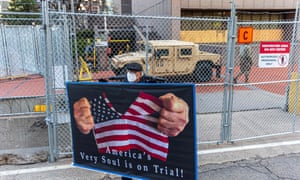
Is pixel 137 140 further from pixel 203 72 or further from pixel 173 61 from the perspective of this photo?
pixel 203 72

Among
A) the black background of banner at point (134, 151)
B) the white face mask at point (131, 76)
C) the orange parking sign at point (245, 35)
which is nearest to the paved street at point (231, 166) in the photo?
the black background of banner at point (134, 151)

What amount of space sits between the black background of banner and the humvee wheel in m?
7.96

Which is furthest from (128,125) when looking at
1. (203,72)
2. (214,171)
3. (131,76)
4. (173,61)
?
(203,72)

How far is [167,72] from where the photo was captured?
32.4 feet

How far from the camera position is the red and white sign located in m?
4.75

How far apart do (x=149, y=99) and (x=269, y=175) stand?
7.47 ft

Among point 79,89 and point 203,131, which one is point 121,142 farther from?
point 203,131

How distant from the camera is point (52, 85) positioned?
4.02m

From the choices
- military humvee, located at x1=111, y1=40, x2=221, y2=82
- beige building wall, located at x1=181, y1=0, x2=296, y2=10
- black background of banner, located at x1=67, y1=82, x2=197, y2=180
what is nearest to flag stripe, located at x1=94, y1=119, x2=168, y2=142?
black background of banner, located at x1=67, y1=82, x2=197, y2=180

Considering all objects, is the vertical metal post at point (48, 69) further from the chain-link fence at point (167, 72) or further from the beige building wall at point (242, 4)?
the beige building wall at point (242, 4)

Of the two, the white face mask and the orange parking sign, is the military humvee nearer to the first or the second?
the orange parking sign

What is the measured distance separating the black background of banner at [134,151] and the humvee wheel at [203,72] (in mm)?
7959

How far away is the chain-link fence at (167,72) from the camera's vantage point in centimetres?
454

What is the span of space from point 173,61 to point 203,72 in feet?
5.56
